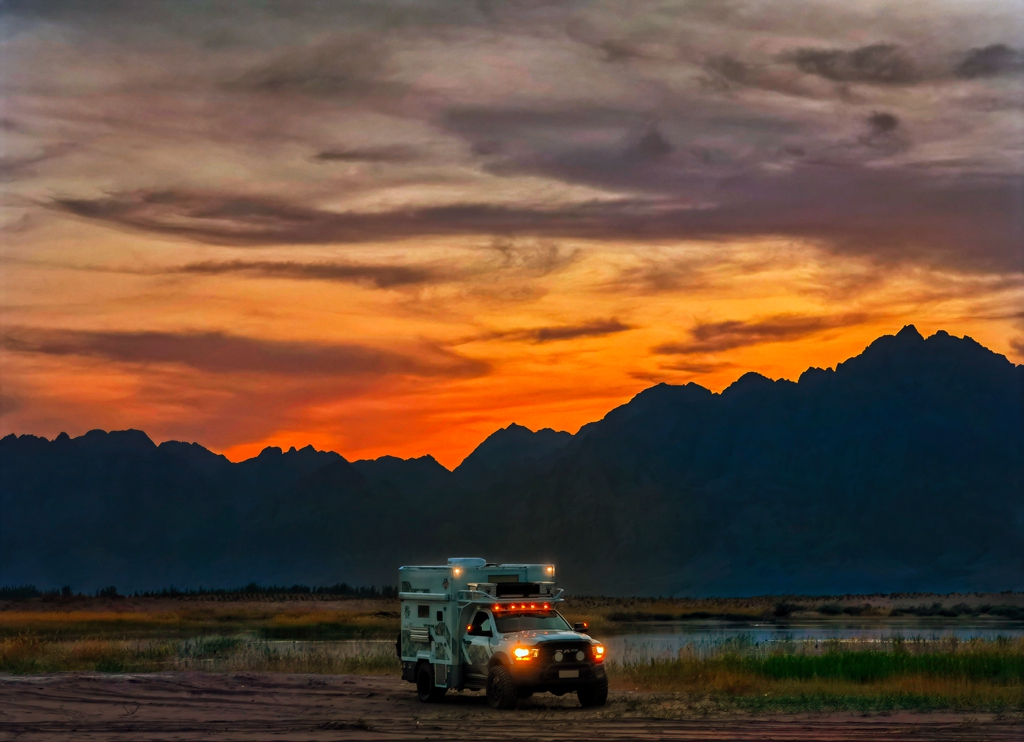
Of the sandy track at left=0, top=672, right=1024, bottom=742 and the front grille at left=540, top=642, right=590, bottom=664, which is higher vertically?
the front grille at left=540, top=642, right=590, bottom=664

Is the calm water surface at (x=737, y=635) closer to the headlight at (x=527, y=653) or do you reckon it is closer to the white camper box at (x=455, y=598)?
the white camper box at (x=455, y=598)

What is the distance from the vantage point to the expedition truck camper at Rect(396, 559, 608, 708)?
28.3 meters

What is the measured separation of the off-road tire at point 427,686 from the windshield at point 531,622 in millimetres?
2807

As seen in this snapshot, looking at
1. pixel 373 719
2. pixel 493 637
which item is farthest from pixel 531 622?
pixel 373 719

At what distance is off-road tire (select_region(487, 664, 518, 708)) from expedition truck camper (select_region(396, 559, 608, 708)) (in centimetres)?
2

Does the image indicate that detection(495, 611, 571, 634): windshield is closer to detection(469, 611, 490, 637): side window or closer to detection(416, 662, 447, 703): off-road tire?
detection(469, 611, 490, 637): side window

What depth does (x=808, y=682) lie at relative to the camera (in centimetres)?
3538

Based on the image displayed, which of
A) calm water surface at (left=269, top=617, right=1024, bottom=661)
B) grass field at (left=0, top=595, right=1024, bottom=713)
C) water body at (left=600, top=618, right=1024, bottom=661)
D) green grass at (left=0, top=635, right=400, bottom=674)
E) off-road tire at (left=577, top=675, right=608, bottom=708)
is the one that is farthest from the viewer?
water body at (left=600, top=618, right=1024, bottom=661)

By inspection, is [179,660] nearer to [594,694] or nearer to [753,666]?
[753,666]

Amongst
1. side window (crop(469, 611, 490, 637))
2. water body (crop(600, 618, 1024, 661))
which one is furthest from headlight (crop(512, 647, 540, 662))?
water body (crop(600, 618, 1024, 661))

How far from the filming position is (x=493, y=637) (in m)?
29.1

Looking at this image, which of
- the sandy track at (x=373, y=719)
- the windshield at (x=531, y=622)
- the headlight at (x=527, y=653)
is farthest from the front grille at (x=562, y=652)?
the windshield at (x=531, y=622)

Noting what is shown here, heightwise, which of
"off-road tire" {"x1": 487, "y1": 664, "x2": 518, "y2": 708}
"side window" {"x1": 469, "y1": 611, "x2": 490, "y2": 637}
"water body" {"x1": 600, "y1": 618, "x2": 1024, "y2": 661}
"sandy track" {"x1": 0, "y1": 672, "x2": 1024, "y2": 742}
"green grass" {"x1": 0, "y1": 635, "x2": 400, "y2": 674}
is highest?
"side window" {"x1": 469, "y1": 611, "x2": 490, "y2": 637}

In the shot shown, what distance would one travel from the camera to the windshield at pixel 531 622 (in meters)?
29.4
